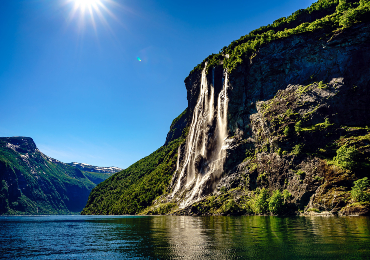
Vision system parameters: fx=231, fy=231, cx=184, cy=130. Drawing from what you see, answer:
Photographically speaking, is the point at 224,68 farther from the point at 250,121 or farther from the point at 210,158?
the point at 210,158

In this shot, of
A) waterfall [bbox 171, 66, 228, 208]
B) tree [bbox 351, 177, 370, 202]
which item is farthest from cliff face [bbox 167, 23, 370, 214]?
tree [bbox 351, 177, 370, 202]

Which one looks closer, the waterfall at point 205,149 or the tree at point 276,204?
the tree at point 276,204

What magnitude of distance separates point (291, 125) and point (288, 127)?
5.66ft

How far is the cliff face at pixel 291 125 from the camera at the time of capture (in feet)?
195

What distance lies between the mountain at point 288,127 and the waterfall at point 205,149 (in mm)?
494

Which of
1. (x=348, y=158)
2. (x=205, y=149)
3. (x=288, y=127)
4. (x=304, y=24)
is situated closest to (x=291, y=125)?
(x=288, y=127)

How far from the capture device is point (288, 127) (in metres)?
72.1

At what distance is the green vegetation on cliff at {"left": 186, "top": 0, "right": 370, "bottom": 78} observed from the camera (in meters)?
81.0

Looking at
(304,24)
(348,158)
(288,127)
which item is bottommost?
(348,158)

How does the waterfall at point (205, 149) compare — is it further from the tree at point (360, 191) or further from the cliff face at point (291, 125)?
the tree at point (360, 191)

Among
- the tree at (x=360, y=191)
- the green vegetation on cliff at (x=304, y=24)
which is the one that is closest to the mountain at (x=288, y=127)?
the tree at (x=360, y=191)

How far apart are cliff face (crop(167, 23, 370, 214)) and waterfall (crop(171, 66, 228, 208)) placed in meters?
0.48

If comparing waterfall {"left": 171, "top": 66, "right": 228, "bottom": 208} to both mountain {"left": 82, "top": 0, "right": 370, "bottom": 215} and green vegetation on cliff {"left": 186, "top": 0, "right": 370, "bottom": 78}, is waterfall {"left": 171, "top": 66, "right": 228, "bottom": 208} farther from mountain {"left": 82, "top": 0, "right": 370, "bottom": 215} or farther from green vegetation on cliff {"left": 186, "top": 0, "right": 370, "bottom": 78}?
green vegetation on cliff {"left": 186, "top": 0, "right": 370, "bottom": 78}

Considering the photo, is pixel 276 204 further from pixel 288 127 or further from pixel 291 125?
pixel 291 125
